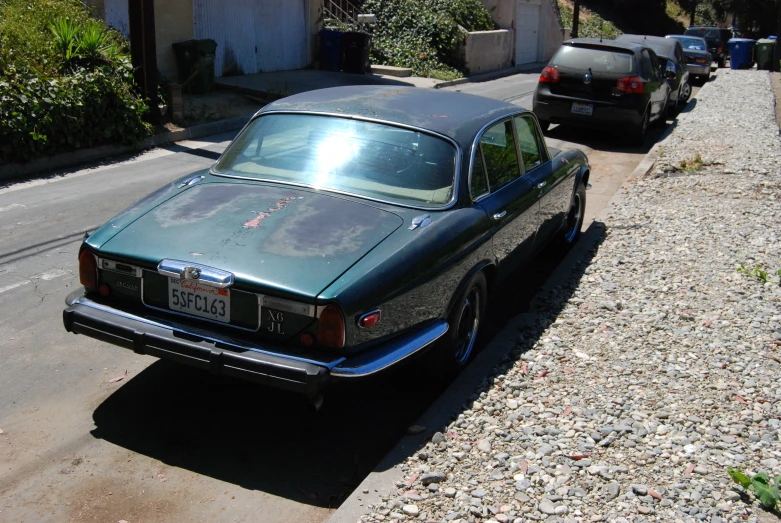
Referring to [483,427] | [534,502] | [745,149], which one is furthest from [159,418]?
[745,149]

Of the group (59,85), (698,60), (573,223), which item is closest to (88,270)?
(573,223)

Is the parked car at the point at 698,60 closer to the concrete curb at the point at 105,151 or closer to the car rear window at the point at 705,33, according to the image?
the car rear window at the point at 705,33

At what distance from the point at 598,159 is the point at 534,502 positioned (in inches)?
401

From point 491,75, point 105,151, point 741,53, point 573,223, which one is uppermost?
point 573,223

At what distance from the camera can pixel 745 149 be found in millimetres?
12508

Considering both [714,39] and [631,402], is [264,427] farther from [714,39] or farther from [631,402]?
[714,39]

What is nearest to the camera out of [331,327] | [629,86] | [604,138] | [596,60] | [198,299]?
[331,327]

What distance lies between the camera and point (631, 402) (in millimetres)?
4422

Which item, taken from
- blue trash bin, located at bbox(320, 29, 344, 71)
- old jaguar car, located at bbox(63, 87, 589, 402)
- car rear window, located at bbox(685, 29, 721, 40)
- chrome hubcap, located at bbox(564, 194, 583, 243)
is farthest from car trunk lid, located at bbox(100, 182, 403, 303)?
car rear window, located at bbox(685, 29, 721, 40)

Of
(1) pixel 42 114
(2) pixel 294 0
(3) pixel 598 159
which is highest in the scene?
(2) pixel 294 0

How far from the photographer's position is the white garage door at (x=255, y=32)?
1794 cm

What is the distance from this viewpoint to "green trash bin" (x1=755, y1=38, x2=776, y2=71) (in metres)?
36.5

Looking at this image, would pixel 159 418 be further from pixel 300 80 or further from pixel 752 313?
pixel 300 80

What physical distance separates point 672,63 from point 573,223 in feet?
36.9
